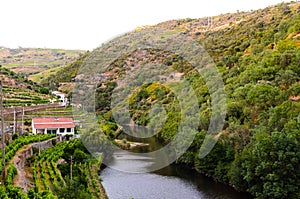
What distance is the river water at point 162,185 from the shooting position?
29.5 meters

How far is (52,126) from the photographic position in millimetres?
42844

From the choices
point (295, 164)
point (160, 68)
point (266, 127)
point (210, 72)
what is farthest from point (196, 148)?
point (160, 68)

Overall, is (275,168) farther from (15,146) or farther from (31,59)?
(31,59)

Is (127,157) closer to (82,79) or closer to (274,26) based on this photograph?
(82,79)

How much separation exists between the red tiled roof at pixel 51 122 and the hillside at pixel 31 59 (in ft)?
244

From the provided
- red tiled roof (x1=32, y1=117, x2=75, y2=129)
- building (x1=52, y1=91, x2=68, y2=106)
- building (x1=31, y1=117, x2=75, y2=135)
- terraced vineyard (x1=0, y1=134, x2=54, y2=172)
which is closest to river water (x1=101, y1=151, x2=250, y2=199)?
terraced vineyard (x1=0, y1=134, x2=54, y2=172)

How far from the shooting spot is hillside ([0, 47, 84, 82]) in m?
139

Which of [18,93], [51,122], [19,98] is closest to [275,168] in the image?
[51,122]

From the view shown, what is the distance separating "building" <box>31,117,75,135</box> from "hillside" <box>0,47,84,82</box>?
2946 inches

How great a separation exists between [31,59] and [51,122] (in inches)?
5032

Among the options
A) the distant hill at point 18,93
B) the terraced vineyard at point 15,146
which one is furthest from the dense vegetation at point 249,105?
the terraced vineyard at point 15,146

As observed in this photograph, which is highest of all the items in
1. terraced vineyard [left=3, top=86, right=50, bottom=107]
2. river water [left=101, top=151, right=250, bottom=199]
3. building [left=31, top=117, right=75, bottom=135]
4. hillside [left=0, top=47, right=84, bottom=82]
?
hillside [left=0, top=47, right=84, bottom=82]

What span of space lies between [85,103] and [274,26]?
3169 centimetres

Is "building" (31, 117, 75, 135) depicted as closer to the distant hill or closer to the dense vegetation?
the distant hill
